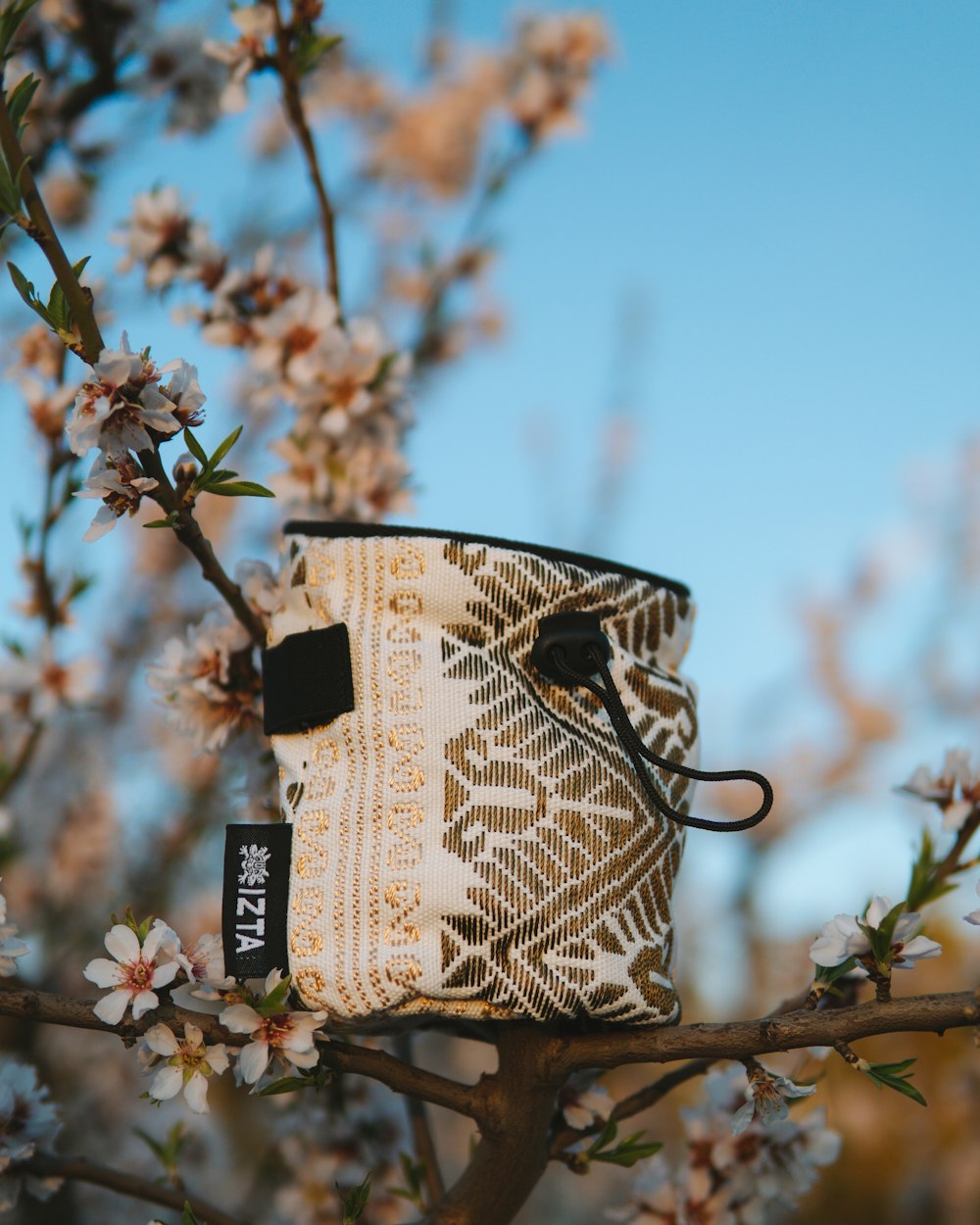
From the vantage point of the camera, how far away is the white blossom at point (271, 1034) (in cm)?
72

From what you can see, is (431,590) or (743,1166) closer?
(431,590)

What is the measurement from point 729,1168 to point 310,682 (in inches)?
29.3

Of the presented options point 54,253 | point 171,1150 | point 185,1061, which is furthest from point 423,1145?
point 54,253

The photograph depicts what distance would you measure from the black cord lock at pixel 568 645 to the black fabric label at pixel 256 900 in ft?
0.73

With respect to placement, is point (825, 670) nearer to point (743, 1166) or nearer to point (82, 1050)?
point (82, 1050)

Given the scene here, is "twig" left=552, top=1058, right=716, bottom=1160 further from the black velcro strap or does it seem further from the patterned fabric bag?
the black velcro strap

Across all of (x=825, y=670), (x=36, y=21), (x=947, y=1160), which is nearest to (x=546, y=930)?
(x=36, y=21)

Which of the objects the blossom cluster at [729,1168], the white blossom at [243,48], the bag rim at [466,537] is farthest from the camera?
the white blossom at [243,48]

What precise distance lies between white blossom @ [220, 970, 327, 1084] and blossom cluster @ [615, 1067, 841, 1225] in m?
0.57

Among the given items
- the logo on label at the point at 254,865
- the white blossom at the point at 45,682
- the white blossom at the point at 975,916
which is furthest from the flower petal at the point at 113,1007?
the white blossom at the point at 45,682

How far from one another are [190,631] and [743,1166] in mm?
788

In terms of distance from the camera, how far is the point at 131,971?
0.76 meters

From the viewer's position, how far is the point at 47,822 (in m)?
3.00

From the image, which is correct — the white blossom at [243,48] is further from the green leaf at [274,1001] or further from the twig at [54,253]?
the green leaf at [274,1001]
